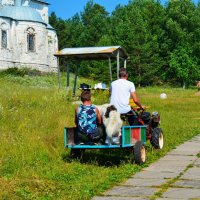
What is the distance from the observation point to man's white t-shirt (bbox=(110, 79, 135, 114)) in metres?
9.41

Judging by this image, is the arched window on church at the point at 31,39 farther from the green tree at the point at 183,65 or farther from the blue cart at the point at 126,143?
the blue cart at the point at 126,143

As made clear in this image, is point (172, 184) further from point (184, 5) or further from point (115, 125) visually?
point (184, 5)

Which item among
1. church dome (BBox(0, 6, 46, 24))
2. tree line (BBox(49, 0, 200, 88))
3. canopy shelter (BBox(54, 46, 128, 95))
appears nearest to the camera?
canopy shelter (BBox(54, 46, 128, 95))

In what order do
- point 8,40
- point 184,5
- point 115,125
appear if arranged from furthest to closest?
1. point 184,5
2. point 8,40
3. point 115,125

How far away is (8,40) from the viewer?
175ft

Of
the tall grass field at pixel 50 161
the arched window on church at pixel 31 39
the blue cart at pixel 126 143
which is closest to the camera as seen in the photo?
the tall grass field at pixel 50 161

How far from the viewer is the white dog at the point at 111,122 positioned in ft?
27.4

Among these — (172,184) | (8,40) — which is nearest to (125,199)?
(172,184)

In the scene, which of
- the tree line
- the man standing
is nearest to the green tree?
the tree line

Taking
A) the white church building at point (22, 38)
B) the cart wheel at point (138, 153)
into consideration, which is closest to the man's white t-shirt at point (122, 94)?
the cart wheel at point (138, 153)

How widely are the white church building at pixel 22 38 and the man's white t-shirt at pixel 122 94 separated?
1716 inches

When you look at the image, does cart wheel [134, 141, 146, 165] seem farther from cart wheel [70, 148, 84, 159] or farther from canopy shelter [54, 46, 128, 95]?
canopy shelter [54, 46, 128, 95]

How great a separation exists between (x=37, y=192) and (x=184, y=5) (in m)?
66.2

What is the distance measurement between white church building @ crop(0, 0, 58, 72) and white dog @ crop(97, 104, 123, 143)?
44.5 meters
